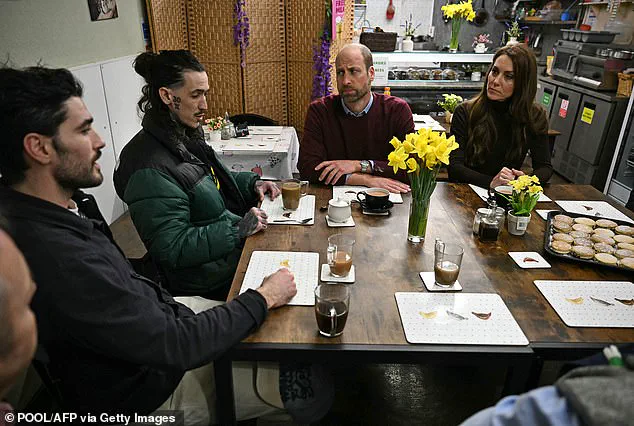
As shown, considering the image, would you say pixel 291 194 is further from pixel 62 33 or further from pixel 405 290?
pixel 62 33

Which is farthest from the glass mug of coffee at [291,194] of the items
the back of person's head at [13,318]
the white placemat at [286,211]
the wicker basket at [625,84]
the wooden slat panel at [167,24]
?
the wicker basket at [625,84]

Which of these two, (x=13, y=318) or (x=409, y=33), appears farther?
(x=409, y=33)

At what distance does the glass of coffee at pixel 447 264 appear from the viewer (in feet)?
4.49

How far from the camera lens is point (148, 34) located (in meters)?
4.00

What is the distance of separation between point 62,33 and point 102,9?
644mm

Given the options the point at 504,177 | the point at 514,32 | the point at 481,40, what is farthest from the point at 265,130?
the point at 514,32

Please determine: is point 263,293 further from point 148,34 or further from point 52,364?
point 148,34

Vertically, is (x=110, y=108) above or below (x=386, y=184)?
above

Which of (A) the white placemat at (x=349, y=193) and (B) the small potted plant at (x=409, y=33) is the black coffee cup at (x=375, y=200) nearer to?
(A) the white placemat at (x=349, y=193)

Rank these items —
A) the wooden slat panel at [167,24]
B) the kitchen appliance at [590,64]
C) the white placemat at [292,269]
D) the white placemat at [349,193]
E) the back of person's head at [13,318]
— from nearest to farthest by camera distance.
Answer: the back of person's head at [13,318]
the white placemat at [292,269]
the white placemat at [349,193]
the wooden slat panel at [167,24]
the kitchen appliance at [590,64]

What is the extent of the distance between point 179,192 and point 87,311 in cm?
75

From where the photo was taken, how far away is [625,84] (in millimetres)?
4121

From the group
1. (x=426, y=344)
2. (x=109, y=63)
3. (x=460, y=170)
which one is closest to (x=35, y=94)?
(x=426, y=344)

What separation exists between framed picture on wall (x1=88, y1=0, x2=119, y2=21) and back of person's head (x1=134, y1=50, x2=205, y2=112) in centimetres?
162
